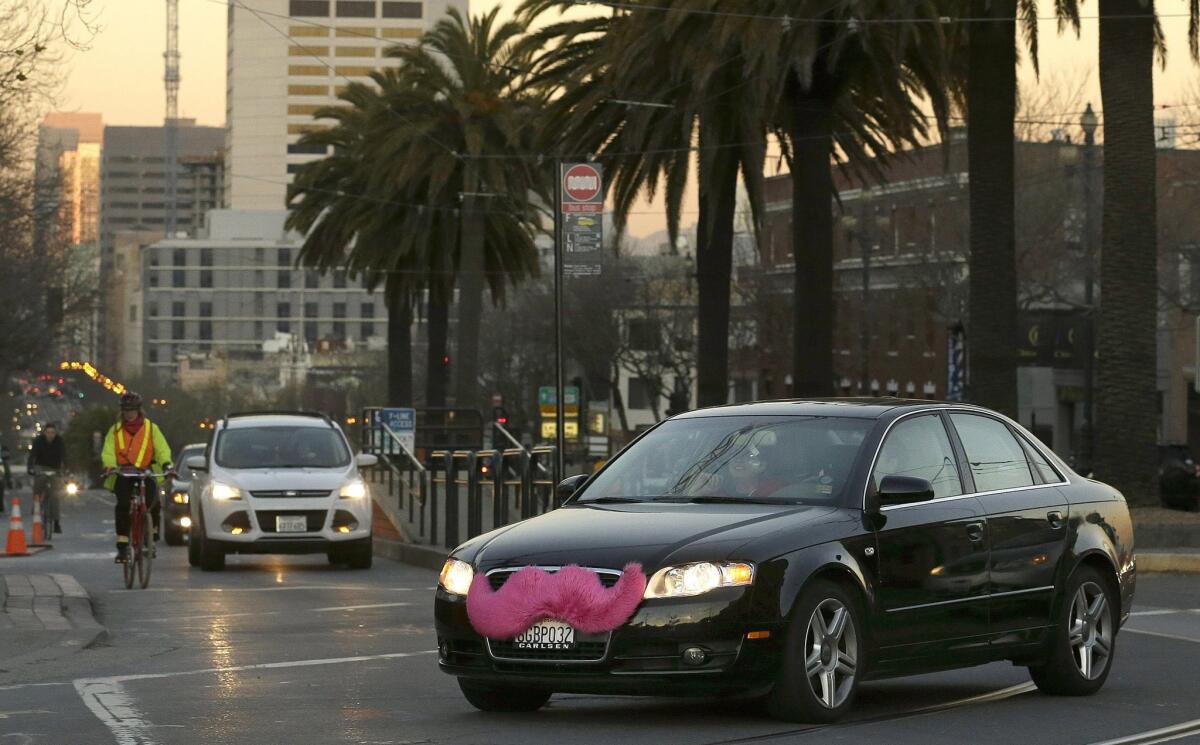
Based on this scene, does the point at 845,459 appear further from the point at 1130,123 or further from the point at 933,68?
the point at 933,68

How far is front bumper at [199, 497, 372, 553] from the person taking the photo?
24000 mm

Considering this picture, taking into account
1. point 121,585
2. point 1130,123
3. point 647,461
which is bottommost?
point 121,585

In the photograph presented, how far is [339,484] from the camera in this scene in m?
24.5

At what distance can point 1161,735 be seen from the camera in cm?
956

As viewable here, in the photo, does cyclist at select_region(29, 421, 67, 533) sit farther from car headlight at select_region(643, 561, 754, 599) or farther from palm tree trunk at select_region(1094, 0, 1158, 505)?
car headlight at select_region(643, 561, 754, 599)

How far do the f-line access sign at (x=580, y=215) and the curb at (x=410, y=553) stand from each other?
3781 mm

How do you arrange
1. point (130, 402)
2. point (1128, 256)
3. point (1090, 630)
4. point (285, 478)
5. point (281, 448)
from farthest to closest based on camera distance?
point (1128, 256), point (281, 448), point (285, 478), point (130, 402), point (1090, 630)

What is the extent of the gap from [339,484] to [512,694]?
14663 millimetres

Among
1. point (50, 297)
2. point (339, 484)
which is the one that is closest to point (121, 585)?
point (339, 484)

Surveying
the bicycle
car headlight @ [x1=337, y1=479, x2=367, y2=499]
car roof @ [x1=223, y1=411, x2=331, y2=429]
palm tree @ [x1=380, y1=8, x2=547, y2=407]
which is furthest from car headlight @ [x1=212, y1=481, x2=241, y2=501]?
palm tree @ [x1=380, y1=8, x2=547, y2=407]

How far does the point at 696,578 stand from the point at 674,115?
24115 mm

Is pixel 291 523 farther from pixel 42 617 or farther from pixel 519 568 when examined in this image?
pixel 519 568

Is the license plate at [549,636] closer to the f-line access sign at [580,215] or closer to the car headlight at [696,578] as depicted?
the car headlight at [696,578]

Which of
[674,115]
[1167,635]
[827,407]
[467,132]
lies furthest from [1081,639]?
[467,132]
